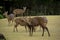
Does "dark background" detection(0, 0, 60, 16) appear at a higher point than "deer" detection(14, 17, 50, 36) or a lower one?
higher

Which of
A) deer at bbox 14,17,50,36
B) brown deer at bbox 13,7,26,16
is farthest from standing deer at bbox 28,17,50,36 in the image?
brown deer at bbox 13,7,26,16

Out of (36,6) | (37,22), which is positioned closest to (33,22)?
(37,22)

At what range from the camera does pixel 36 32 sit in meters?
1.64

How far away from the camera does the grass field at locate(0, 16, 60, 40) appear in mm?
1618

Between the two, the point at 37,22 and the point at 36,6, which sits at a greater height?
A: the point at 36,6

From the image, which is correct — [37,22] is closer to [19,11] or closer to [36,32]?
[36,32]


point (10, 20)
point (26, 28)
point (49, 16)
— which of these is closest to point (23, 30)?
point (26, 28)

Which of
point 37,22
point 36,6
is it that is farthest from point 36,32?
point 36,6

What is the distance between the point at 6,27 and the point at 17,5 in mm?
229

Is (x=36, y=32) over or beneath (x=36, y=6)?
beneath

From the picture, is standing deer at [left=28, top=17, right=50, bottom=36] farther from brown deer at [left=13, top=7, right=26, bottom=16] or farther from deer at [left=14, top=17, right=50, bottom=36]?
brown deer at [left=13, top=7, right=26, bottom=16]

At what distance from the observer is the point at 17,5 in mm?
1675

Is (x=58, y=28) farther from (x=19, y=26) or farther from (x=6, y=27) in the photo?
(x=6, y=27)

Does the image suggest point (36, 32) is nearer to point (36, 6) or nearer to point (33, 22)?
point (33, 22)
